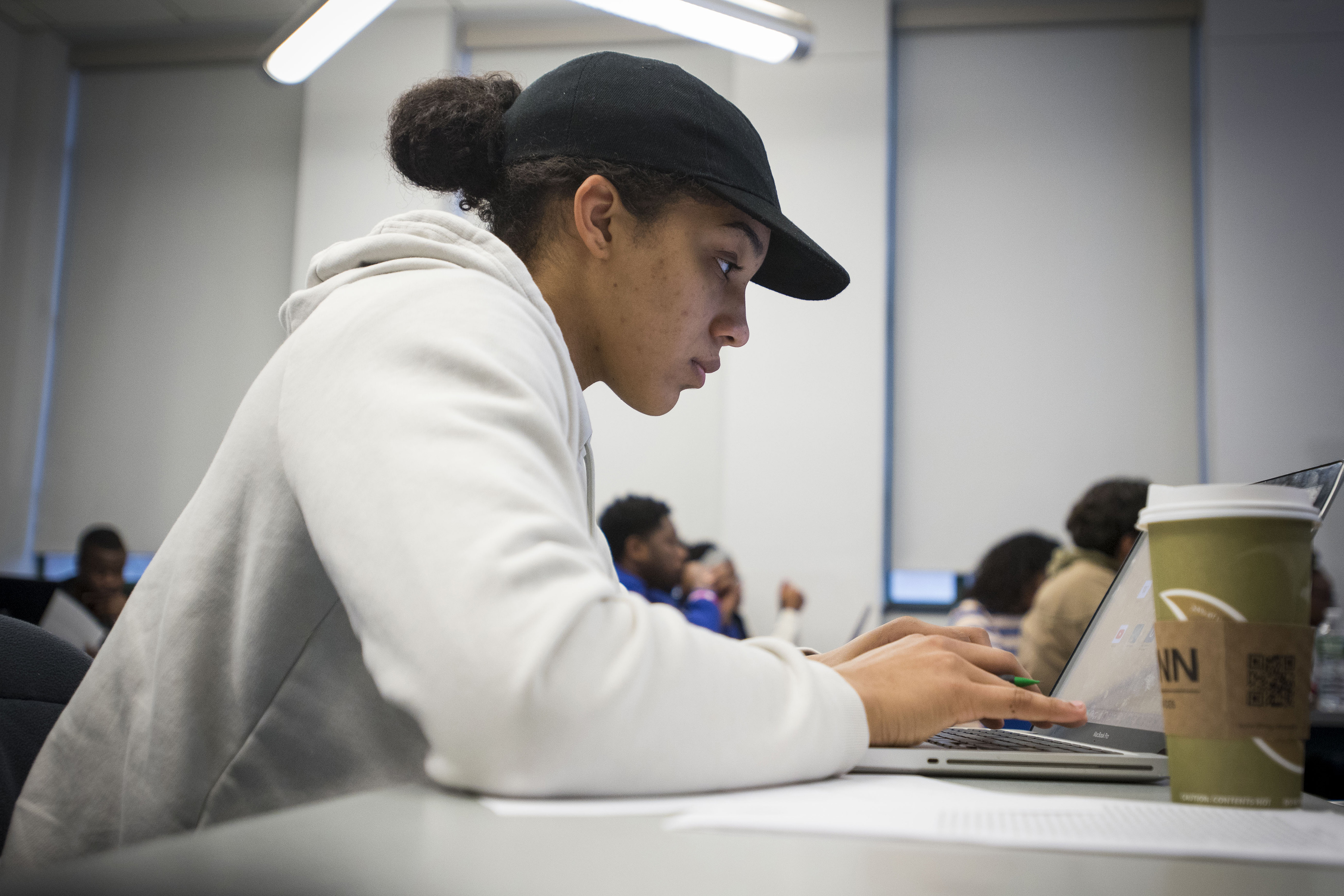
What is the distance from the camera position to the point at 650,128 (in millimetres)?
899

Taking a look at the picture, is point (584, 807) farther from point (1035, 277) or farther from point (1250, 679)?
point (1035, 277)

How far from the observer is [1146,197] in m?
4.42

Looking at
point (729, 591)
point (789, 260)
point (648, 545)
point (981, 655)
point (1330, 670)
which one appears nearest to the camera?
point (981, 655)

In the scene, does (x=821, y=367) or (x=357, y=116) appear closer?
(x=821, y=367)

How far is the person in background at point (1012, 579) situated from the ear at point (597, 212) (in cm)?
267

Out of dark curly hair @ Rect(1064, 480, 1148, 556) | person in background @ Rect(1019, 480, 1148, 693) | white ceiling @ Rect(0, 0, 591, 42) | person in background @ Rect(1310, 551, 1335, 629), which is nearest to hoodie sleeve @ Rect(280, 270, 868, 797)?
person in background @ Rect(1019, 480, 1148, 693)

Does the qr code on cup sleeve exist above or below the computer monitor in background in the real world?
above

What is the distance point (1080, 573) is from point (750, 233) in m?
2.04

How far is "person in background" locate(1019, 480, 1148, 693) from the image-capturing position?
102 inches

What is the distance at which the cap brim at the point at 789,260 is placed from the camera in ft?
2.99

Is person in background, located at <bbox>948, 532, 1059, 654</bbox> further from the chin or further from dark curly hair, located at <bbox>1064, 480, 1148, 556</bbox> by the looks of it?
the chin

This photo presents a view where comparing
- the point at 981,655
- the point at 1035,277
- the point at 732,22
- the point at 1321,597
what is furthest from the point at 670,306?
the point at 1035,277

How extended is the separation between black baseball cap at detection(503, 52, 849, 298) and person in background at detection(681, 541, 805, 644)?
3.00m

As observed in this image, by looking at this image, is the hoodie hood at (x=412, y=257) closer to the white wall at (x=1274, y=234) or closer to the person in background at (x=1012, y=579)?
the person in background at (x=1012, y=579)
